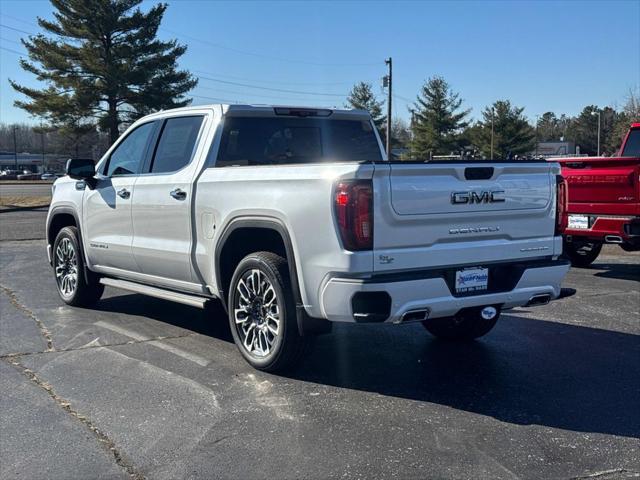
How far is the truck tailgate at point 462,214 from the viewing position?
14.2 ft

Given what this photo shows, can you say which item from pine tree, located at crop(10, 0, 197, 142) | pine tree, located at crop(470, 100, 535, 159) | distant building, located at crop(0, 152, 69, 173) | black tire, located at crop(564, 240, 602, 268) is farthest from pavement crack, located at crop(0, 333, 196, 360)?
distant building, located at crop(0, 152, 69, 173)

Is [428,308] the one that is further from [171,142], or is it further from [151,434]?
[171,142]

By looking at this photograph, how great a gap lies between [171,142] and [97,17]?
33.2m

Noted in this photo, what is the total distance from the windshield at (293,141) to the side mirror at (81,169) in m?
1.98

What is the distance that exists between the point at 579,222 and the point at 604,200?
0.50 meters

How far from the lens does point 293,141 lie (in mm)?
6199

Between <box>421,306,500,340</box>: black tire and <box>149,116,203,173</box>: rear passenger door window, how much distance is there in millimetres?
2580

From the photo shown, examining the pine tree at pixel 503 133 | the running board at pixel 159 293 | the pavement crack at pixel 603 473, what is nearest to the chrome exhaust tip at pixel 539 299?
the pavement crack at pixel 603 473

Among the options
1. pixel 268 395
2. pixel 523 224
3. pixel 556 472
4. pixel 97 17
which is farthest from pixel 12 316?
pixel 97 17

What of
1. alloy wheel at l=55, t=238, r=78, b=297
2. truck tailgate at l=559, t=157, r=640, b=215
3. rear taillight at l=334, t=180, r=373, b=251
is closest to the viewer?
rear taillight at l=334, t=180, r=373, b=251

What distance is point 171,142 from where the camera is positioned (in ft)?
20.4

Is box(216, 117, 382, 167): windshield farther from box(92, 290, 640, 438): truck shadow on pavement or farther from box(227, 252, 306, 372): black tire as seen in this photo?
box(92, 290, 640, 438): truck shadow on pavement

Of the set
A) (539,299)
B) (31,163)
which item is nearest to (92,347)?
(539,299)

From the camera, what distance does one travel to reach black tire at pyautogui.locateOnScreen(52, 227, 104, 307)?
→ 746 cm
